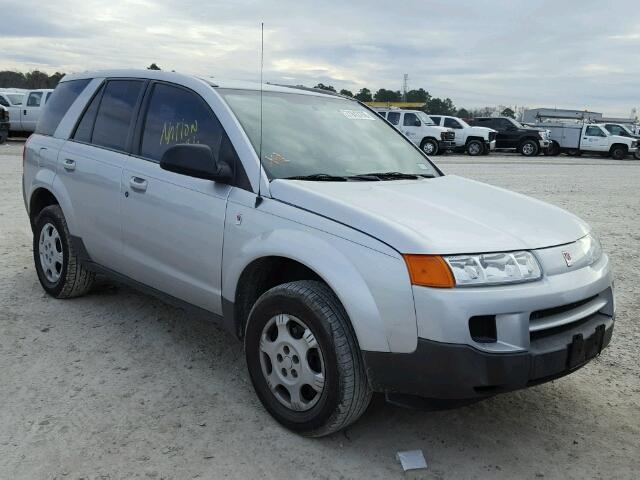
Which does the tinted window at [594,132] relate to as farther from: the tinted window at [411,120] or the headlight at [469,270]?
the headlight at [469,270]

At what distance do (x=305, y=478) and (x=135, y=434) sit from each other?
875 mm

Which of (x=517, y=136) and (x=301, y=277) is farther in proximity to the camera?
(x=517, y=136)

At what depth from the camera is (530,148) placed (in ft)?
104

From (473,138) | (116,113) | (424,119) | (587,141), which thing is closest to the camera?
(116,113)

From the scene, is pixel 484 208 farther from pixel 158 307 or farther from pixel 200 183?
pixel 158 307

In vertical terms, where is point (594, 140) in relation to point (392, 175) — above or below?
below

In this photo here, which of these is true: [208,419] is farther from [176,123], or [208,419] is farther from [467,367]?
[176,123]

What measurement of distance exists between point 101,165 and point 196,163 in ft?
4.36

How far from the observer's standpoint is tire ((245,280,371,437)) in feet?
9.29

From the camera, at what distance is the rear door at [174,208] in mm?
3498

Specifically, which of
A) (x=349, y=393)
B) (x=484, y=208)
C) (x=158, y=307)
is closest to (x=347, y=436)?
(x=349, y=393)

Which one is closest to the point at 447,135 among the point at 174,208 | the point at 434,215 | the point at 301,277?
the point at 174,208

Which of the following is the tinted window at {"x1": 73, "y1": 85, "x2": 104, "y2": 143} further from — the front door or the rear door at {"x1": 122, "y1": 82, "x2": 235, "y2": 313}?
the front door

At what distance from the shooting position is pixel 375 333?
2719 mm
